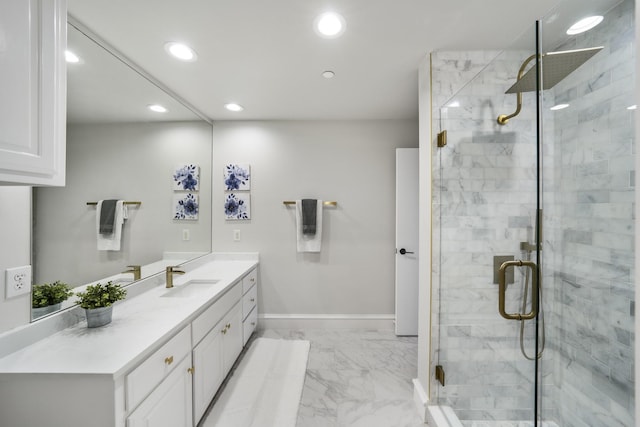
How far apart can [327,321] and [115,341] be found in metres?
2.15

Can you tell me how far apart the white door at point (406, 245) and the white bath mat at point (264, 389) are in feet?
3.54

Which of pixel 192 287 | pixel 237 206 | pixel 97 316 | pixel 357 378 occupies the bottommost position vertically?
pixel 357 378

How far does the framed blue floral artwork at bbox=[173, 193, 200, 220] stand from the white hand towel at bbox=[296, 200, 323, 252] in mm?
1030

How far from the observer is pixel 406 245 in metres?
2.81

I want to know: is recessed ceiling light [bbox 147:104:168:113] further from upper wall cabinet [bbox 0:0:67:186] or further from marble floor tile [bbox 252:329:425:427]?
marble floor tile [bbox 252:329:425:427]

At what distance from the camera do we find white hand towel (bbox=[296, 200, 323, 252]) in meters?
2.88

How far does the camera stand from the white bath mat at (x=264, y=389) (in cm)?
170

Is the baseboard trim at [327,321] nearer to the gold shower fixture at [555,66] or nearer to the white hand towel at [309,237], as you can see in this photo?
the white hand towel at [309,237]

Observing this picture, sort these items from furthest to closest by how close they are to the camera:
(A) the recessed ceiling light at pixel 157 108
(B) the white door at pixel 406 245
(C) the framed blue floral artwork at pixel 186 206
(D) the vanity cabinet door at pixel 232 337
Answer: (B) the white door at pixel 406 245 → (C) the framed blue floral artwork at pixel 186 206 → (A) the recessed ceiling light at pixel 157 108 → (D) the vanity cabinet door at pixel 232 337

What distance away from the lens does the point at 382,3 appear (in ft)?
4.30

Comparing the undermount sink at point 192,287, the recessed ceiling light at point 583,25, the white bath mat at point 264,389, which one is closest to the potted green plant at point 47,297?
the undermount sink at point 192,287

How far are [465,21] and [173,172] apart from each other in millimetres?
2440

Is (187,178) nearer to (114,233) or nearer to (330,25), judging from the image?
(114,233)

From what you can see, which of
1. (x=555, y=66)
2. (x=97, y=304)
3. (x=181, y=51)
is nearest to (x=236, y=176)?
(x=181, y=51)
